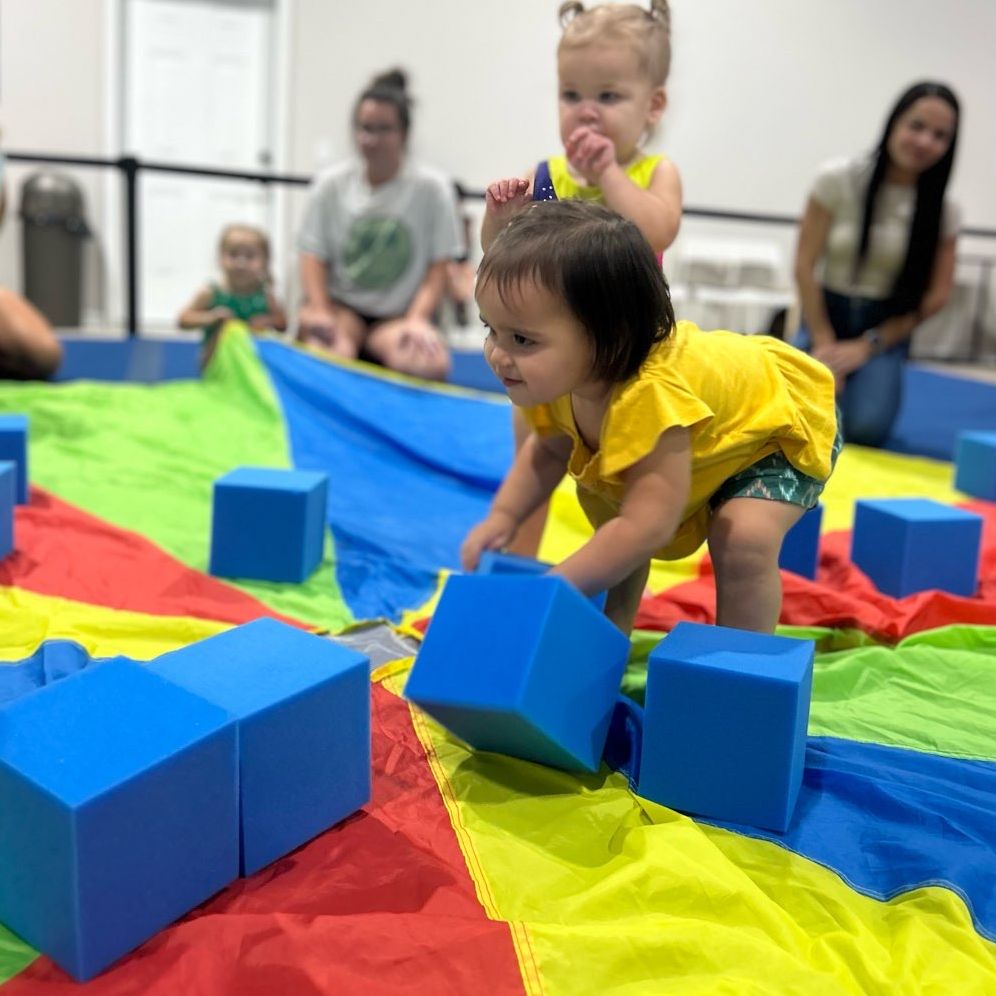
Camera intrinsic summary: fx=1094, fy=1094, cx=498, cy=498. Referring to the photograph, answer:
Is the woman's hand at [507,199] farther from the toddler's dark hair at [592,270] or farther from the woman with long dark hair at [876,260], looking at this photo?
the woman with long dark hair at [876,260]

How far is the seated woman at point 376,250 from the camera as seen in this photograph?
3.13 m

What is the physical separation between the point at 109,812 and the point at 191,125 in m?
5.49

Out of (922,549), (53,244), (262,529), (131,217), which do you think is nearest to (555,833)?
(262,529)

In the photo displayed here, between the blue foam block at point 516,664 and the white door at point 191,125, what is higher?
the white door at point 191,125

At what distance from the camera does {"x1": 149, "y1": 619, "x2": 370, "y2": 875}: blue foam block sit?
0.88m

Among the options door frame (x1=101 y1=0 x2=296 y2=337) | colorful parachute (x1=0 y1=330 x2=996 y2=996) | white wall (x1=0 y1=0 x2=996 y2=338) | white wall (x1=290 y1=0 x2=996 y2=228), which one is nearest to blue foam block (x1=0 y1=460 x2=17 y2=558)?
colorful parachute (x1=0 y1=330 x2=996 y2=996)

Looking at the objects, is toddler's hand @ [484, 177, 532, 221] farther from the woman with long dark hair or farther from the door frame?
the door frame

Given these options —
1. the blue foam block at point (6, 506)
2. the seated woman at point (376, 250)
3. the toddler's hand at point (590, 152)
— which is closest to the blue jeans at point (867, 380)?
the seated woman at point (376, 250)

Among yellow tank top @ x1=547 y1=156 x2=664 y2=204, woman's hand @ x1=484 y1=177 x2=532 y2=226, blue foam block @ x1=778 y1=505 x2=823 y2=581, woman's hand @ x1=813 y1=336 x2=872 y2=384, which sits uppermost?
yellow tank top @ x1=547 y1=156 x2=664 y2=204

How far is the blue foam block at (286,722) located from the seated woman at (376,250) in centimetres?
216

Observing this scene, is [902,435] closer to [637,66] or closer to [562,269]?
[637,66]

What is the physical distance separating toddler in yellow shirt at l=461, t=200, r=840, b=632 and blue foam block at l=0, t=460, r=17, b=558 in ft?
2.55

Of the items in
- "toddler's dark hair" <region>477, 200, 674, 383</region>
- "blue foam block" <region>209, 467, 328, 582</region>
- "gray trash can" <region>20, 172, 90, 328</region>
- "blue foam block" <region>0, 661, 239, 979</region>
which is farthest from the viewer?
"gray trash can" <region>20, 172, 90, 328</region>

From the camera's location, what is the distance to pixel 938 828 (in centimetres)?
100
